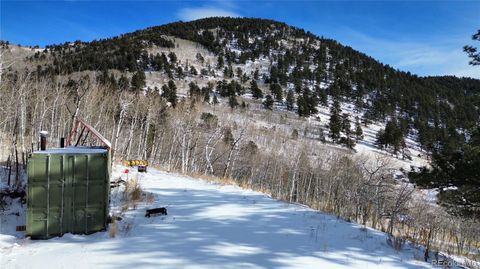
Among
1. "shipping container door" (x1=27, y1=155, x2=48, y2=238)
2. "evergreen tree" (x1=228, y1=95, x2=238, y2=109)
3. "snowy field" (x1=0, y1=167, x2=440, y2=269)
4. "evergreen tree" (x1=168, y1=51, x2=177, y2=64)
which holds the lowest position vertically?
"snowy field" (x1=0, y1=167, x2=440, y2=269)

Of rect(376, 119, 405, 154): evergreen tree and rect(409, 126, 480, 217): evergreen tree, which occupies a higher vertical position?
rect(376, 119, 405, 154): evergreen tree

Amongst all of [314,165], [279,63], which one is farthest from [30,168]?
[279,63]

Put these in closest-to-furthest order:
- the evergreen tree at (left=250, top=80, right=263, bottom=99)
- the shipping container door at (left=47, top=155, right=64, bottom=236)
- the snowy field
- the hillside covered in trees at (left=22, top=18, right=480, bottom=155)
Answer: the snowy field, the shipping container door at (left=47, top=155, right=64, bottom=236), the evergreen tree at (left=250, top=80, right=263, bottom=99), the hillside covered in trees at (left=22, top=18, right=480, bottom=155)

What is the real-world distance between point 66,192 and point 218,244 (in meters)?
3.34

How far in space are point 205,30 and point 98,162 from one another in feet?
502

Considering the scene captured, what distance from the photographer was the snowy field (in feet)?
21.9

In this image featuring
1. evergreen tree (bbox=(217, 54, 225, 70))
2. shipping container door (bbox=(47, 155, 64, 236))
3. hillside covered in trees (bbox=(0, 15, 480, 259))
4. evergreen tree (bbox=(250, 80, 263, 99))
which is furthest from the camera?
evergreen tree (bbox=(217, 54, 225, 70))

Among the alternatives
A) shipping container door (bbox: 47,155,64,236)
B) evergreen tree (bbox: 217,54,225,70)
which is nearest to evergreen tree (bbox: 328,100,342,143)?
evergreen tree (bbox: 217,54,225,70)

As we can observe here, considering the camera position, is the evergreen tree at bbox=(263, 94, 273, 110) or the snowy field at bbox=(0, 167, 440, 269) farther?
the evergreen tree at bbox=(263, 94, 273, 110)

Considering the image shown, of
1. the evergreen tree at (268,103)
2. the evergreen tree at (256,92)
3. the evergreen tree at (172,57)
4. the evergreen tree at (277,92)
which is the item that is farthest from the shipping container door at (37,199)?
the evergreen tree at (172,57)

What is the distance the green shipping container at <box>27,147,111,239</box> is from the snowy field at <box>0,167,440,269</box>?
271 millimetres

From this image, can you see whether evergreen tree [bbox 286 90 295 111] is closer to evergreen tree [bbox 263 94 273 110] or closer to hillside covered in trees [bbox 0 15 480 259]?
hillside covered in trees [bbox 0 15 480 259]

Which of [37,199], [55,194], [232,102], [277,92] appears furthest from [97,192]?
[277,92]

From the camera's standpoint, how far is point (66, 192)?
8250 millimetres
